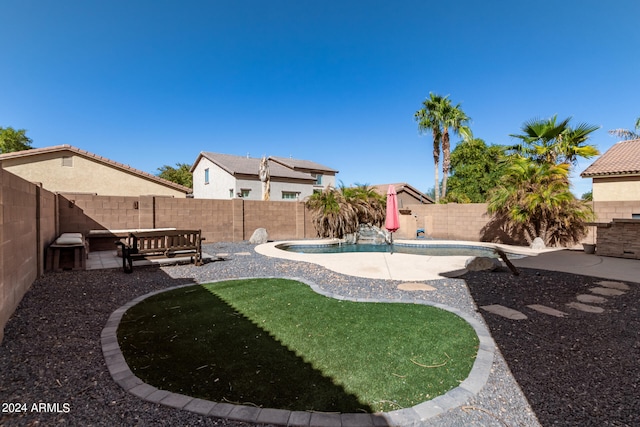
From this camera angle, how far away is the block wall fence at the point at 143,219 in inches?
161

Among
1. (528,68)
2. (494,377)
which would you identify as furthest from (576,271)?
(528,68)

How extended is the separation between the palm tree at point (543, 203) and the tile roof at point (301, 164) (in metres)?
19.8

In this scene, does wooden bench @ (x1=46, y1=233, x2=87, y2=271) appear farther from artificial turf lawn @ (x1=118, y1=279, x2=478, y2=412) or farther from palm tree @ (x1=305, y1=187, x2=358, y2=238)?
palm tree @ (x1=305, y1=187, x2=358, y2=238)

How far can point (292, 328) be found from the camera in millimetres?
3912

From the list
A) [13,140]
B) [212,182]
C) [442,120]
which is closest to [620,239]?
[442,120]

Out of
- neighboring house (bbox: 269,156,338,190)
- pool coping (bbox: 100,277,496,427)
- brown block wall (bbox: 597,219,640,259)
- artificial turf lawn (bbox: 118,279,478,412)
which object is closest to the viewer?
pool coping (bbox: 100,277,496,427)

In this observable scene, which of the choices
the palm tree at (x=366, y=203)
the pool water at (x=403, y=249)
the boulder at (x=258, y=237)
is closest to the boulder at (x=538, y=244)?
the pool water at (x=403, y=249)

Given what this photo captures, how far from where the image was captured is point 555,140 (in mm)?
11969

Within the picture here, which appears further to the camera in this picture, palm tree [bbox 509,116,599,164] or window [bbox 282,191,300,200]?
window [bbox 282,191,300,200]

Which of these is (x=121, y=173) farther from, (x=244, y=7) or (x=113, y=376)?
(x=113, y=376)

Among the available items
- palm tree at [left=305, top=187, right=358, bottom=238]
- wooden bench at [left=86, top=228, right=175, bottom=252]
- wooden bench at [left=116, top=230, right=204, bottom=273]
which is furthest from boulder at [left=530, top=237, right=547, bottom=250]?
wooden bench at [left=86, top=228, right=175, bottom=252]

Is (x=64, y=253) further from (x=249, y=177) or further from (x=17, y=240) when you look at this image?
(x=249, y=177)

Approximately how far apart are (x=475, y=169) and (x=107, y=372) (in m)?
36.7

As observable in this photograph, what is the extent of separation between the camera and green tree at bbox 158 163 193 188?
1538 inches
